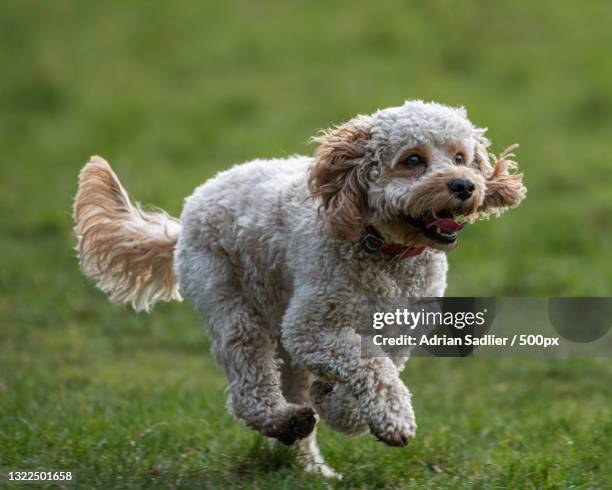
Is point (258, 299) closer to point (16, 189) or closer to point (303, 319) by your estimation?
point (303, 319)

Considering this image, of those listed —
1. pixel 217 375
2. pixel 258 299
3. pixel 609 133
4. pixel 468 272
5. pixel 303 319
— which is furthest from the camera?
pixel 609 133

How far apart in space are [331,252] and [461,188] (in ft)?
2.41

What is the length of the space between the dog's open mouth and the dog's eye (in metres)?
0.25

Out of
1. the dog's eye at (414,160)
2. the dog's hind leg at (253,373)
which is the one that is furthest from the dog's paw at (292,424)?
the dog's eye at (414,160)

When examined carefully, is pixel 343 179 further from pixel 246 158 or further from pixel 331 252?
pixel 246 158

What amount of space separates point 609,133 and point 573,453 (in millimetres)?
11044

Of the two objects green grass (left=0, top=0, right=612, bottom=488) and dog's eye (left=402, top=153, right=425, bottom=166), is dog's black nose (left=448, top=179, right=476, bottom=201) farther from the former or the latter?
green grass (left=0, top=0, right=612, bottom=488)

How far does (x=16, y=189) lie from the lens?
1523 cm

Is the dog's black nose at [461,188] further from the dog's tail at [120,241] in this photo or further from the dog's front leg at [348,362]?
the dog's tail at [120,241]

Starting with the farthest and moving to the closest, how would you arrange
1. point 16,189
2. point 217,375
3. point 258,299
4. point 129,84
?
point 129,84, point 16,189, point 217,375, point 258,299

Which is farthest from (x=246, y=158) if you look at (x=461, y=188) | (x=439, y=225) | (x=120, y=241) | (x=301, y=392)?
(x=461, y=188)

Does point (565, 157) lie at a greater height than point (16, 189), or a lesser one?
greater

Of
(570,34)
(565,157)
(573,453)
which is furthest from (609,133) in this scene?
(573,453)

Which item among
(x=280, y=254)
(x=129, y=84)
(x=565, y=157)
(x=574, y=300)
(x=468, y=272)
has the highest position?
(x=129, y=84)
